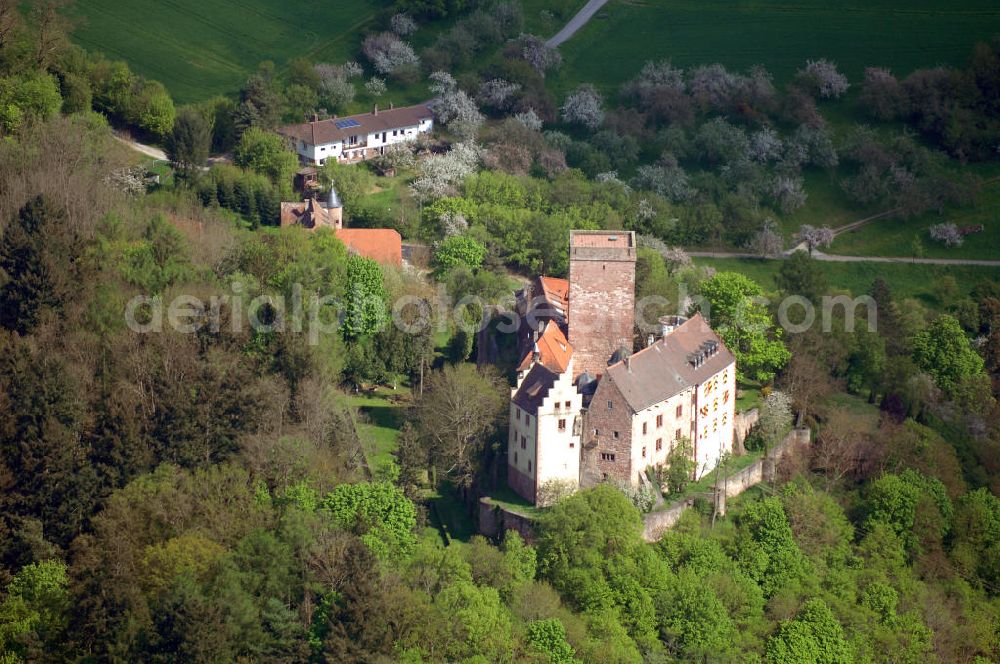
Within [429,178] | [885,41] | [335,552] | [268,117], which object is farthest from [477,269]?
[885,41]

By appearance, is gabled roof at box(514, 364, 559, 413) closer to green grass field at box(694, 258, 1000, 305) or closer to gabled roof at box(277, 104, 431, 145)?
green grass field at box(694, 258, 1000, 305)

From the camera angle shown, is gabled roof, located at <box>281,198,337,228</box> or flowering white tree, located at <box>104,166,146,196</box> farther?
gabled roof, located at <box>281,198,337,228</box>

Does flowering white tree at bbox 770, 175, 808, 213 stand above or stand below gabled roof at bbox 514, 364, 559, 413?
above

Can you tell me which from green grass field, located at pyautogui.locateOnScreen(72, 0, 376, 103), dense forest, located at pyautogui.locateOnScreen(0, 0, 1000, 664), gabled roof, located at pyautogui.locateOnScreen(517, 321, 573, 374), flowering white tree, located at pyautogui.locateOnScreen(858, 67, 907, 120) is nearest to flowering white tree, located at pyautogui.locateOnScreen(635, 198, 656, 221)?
dense forest, located at pyautogui.locateOnScreen(0, 0, 1000, 664)

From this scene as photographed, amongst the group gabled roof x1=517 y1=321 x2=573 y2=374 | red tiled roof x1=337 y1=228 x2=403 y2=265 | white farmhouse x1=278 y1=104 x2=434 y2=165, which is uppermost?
white farmhouse x1=278 y1=104 x2=434 y2=165

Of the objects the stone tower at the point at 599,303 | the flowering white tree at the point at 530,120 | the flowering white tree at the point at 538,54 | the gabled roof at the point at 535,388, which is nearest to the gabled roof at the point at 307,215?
the flowering white tree at the point at 530,120

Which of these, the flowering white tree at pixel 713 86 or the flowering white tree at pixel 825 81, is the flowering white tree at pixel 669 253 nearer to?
the flowering white tree at pixel 713 86

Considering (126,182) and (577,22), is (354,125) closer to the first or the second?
(126,182)

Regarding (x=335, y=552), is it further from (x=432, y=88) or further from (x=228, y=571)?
(x=432, y=88)
